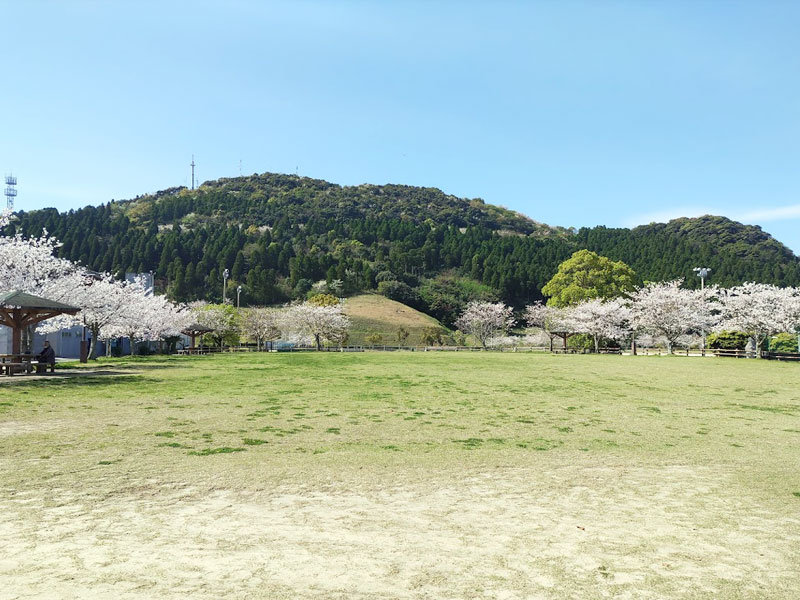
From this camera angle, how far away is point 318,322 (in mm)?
76562

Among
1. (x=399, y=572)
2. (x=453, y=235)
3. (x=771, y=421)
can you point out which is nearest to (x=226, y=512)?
(x=399, y=572)

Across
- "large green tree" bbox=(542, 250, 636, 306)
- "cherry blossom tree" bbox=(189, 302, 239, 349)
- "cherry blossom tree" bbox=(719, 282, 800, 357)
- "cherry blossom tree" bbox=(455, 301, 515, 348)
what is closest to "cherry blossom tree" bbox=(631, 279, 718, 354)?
"cherry blossom tree" bbox=(719, 282, 800, 357)

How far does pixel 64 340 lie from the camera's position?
166ft

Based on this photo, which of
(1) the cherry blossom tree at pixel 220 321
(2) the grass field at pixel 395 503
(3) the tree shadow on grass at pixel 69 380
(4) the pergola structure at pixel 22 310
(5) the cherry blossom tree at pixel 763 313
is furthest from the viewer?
(1) the cherry blossom tree at pixel 220 321

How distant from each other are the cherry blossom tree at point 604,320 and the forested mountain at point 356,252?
44.5 metres

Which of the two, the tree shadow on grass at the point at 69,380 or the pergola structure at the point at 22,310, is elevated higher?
the pergola structure at the point at 22,310

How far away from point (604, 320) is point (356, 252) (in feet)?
275

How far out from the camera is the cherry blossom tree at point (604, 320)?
5969 centimetres

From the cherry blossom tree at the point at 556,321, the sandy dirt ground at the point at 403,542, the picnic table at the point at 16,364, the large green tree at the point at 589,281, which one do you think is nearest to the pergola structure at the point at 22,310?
the picnic table at the point at 16,364

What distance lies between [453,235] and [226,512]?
15171cm

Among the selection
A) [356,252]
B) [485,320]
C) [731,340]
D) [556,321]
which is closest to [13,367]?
[731,340]

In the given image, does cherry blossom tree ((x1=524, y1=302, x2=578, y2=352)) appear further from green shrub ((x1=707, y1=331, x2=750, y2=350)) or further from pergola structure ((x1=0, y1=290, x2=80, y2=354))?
pergola structure ((x1=0, y1=290, x2=80, y2=354))

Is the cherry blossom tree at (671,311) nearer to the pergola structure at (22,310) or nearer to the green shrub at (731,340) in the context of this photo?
the green shrub at (731,340)

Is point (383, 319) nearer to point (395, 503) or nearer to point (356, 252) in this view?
point (356, 252)
